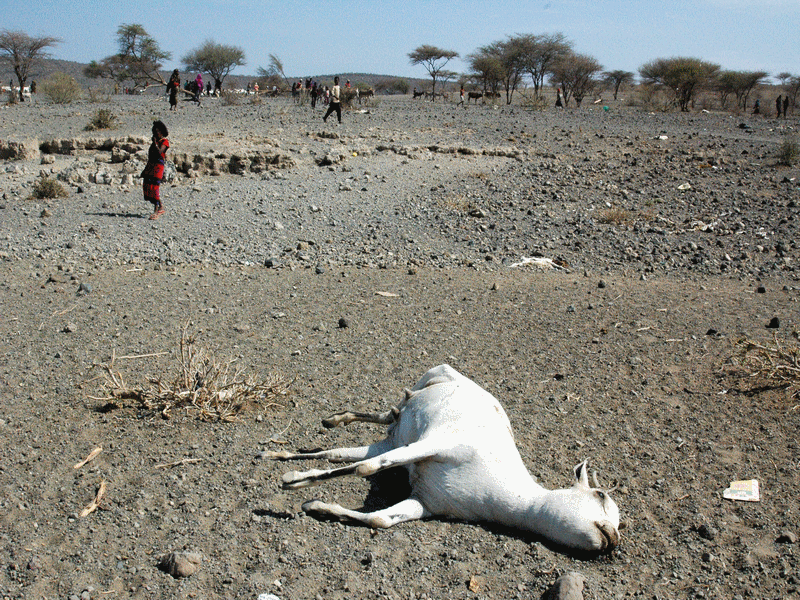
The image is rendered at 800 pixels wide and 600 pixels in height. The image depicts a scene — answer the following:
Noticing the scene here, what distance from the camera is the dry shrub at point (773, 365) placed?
398 cm

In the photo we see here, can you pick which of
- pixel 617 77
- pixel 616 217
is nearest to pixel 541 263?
pixel 616 217

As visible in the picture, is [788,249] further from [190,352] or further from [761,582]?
[190,352]

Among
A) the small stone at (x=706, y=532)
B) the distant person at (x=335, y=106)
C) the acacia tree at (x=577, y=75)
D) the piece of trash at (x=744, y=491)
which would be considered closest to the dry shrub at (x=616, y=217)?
the piece of trash at (x=744, y=491)

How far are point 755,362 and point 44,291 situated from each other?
5546mm

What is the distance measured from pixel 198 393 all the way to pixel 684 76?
107 ft

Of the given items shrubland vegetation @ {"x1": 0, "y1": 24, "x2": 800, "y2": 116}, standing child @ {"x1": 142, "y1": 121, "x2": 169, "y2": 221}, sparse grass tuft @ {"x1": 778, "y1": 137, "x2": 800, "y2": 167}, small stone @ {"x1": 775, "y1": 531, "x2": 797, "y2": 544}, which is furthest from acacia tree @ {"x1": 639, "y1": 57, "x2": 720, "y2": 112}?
small stone @ {"x1": 775, "y1": 531, "x2": 797, "y2": 544}

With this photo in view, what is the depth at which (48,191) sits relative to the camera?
342 inches

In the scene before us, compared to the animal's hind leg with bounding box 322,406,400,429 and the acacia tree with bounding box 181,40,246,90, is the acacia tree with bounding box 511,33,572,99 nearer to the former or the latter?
the acacia tree with bounding box 181,40,246,90

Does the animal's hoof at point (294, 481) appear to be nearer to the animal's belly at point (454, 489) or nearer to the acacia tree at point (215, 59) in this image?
the animal's belly at point (454, 489)

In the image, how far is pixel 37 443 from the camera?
10.5 ft

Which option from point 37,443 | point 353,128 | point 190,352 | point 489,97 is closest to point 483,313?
point 190,352

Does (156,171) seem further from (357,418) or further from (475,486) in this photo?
(475,486)

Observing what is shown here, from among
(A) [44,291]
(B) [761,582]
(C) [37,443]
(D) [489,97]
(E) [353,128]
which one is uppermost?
(D) [489,97]

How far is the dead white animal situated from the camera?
2.39 metres
